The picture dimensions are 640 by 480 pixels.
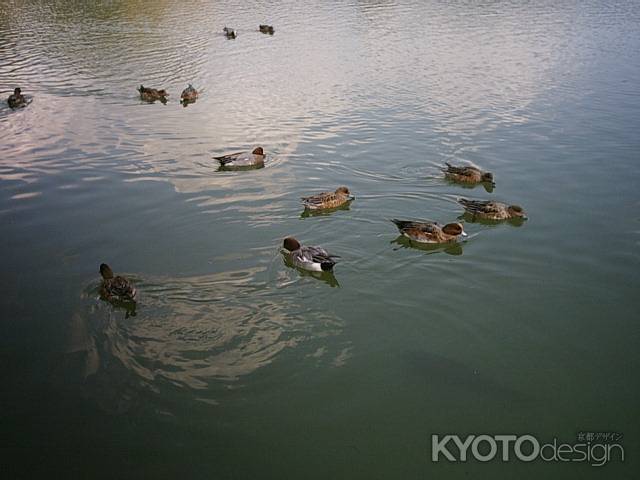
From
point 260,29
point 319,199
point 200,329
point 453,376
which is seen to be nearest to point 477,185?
point 319,199

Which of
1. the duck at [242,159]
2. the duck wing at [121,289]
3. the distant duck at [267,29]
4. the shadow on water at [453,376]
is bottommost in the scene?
the shadow on water at [453,376]

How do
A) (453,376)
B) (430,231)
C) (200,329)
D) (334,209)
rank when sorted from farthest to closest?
(334,209) < (430,231) < (200,329) < (453,376)

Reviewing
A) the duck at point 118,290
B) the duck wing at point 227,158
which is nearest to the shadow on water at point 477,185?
the duck wing at point 227,158

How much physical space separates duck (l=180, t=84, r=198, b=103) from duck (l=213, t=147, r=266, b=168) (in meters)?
5.30

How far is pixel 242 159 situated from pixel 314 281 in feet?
15.3

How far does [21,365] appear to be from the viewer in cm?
634

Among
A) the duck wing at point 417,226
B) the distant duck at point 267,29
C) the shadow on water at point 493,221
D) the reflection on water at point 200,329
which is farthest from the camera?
the distant duck at point 267,29

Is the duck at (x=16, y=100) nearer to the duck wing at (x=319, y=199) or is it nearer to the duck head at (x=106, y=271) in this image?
the duck wing at (x=319, y=199)

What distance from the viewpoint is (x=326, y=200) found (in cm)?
977

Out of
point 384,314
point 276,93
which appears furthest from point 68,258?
point 276,93

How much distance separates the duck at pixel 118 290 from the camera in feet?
23.6

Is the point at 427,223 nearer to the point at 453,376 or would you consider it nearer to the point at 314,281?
the point at 314,281

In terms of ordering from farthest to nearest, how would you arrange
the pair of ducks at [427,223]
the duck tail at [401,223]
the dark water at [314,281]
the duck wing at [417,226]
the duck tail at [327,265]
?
the duck tail at [401,223], the duck wing at [417,226], the pair of ducks at [427,223], the duck tail at [327,265], the dark water at [314,281]

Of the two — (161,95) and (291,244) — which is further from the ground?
(161,95)
